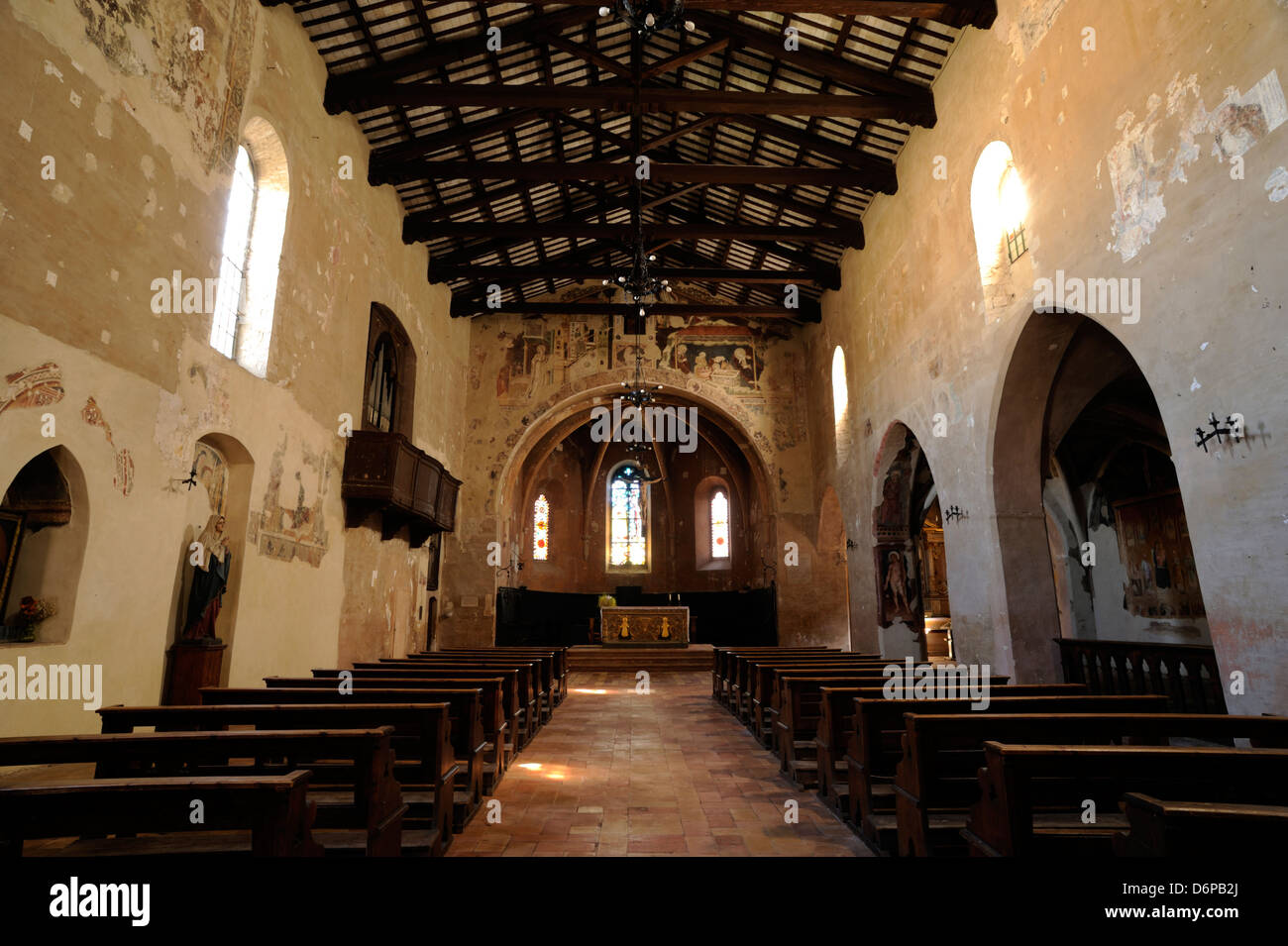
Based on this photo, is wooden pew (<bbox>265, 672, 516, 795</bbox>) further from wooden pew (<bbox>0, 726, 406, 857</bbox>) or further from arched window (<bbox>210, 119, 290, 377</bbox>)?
arched window (<bbox>210, 119, 290, 377</bbox>)

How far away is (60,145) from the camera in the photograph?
5203mm

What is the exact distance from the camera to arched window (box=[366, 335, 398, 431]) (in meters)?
12.2

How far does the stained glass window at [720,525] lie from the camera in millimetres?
23703

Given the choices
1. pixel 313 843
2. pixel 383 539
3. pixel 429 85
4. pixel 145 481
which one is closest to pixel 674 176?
pixel 429 85

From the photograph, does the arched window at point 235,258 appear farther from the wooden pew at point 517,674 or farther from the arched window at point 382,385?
the wooden pew at point 517,674

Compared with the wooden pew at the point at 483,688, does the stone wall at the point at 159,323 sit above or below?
above

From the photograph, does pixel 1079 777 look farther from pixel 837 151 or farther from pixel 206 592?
pixel 837 151

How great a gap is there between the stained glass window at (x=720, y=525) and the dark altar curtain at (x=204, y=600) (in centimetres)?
1808

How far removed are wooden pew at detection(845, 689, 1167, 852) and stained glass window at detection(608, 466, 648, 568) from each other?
65.9ft

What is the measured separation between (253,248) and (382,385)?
4.57 metres

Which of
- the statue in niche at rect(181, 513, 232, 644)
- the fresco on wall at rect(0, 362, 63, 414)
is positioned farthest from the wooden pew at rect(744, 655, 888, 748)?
the fresco on wall at rect(0, 362, 63, 414)

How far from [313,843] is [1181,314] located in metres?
6.42

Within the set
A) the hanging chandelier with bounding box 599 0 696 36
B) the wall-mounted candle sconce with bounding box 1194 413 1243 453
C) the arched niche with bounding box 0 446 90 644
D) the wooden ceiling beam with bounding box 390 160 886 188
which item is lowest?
the arched niche with bounding box 0 446 90 644

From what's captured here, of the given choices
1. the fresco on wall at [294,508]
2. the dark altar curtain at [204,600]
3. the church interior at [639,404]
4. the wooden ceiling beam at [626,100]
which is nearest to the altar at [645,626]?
the church interior at [639,404]
